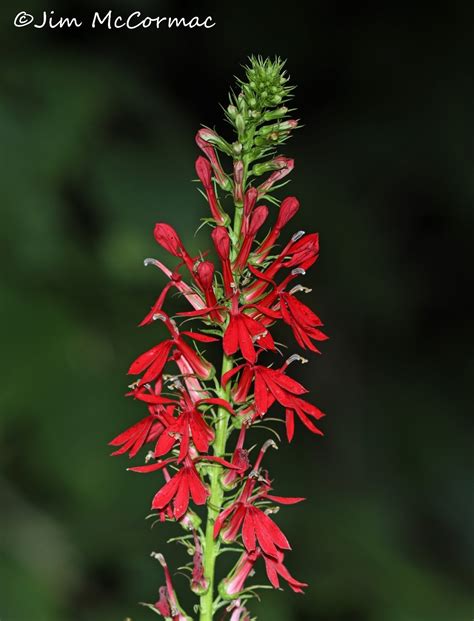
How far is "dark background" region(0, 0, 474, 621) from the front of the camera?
11.7 feet

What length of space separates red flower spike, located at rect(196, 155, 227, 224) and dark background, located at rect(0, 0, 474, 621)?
149cm

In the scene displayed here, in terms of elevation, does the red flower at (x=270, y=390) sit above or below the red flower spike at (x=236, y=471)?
above

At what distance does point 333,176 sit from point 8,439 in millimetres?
2290

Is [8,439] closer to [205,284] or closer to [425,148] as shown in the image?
[205,284]

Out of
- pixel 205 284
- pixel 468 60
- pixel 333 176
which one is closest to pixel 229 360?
pixel 205 284

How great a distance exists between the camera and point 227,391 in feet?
6.36

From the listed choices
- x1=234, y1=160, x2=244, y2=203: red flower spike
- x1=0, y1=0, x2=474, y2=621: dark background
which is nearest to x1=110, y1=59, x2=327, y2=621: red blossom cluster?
x1=234, y1=160, x2=244, y2=203: red flower spike

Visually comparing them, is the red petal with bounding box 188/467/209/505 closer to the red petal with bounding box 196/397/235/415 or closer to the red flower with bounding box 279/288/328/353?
the red petal with bounding box 196/397/235/415

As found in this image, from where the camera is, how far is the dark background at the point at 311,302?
356 cm

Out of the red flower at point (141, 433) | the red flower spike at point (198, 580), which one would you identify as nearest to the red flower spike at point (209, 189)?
the red flower at point (141, 433)

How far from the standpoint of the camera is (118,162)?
3740 millimetres

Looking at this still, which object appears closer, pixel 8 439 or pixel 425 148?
pixel 8 439

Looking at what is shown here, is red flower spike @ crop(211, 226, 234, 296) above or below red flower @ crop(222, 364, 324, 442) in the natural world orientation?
above

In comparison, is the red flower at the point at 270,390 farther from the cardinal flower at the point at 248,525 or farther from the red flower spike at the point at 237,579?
the red flower spike at the point at 237,579
